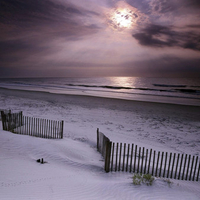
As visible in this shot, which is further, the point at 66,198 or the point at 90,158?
the point at 90,158

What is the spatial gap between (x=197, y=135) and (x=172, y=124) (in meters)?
3.36

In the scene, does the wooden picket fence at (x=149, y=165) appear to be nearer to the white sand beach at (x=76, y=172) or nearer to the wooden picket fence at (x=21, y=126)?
the white sand beach at (x=76, y=172)

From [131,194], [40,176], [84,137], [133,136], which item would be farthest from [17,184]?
[133,136]

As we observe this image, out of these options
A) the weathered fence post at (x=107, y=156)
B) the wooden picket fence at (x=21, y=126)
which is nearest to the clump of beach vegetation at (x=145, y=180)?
the weathered fence post at (x=107, y=156)

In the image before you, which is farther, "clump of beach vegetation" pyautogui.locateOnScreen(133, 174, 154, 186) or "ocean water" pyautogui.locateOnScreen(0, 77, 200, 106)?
"ocean water" pyautogui.locateOnScreen(0, 77, 200, 106)

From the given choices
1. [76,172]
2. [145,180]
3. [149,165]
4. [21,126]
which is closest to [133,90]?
[21,126]

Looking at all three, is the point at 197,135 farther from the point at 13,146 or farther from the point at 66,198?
the point at 13,146

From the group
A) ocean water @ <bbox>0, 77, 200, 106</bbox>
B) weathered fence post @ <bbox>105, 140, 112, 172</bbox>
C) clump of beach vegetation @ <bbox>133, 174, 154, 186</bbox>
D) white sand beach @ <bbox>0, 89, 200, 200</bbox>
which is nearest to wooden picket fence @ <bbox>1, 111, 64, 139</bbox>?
white sand beach @ <bbox>0, 89, 200, 200</bbox>

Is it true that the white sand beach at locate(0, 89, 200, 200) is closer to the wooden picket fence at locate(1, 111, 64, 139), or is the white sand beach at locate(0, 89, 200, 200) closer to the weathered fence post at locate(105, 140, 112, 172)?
the weathered fence post at locate(105, 140, 112, 172)

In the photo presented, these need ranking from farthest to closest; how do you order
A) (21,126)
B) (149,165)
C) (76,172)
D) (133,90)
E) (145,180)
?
(133,90) → (21,126) → (149,165) → (76,172) → (145,180)

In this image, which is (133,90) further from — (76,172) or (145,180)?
(145,180)

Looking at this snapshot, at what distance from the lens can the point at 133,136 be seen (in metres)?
13.0

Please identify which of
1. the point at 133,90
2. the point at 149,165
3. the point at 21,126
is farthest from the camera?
the point at 133,90

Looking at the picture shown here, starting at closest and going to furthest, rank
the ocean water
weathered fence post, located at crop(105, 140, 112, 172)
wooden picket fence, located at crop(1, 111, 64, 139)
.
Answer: weathered fence post, located at crop(105, 140, 112, 172)
wooden picket fence, located at crop(1, 111, 64, 139)
the ocean water
